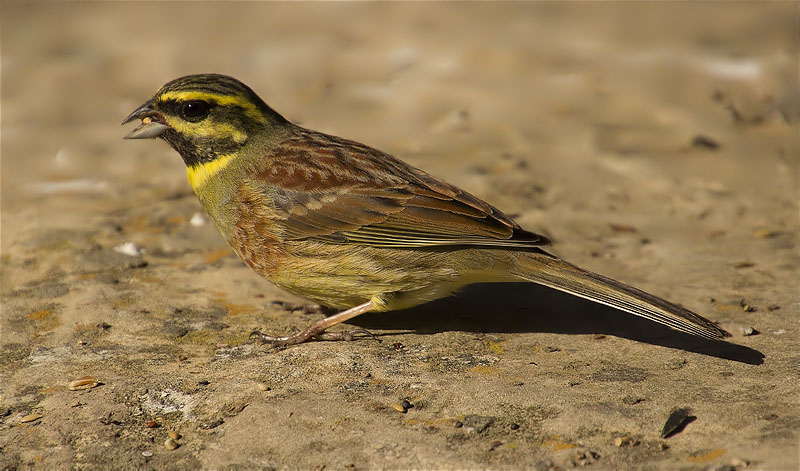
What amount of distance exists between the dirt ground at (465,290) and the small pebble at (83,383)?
40 millimetres

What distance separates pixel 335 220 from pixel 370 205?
0.76 ft

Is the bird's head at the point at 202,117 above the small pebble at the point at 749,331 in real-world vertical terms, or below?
above

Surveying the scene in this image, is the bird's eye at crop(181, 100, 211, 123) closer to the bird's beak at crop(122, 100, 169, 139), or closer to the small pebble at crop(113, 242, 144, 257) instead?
the bird's beak at crop(122, 100, 169, 139)

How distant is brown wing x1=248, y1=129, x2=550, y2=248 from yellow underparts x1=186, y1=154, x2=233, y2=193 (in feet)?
0.79

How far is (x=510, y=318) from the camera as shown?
5512 millimetres

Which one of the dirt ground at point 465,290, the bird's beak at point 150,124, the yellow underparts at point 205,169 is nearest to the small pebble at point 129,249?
the dirt ground at point 465,290

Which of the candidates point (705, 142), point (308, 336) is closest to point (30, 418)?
point (308, 336)

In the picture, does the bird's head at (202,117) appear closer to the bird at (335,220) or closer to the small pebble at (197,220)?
the bird at (335,220)

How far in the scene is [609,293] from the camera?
15.4ft

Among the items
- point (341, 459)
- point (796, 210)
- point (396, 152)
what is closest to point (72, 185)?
point (396, 152)

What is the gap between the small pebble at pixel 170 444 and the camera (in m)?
3.97

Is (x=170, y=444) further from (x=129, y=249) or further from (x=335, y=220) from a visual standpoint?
(x=129, y=249)

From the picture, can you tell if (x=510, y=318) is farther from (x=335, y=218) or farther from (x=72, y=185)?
(x=72, y=185)

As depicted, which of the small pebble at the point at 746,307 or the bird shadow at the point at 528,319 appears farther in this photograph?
the small pebble at the point at 746,307
